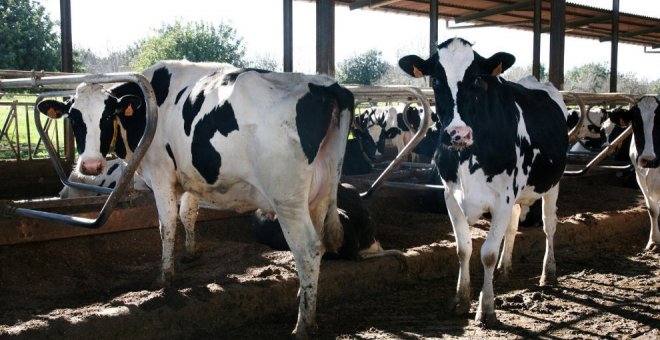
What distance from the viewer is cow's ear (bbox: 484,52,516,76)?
5055mm

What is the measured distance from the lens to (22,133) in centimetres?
1945

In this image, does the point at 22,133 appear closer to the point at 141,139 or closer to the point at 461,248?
the point at 141,139

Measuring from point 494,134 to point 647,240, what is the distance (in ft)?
14.9

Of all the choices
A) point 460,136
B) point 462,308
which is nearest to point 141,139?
point 460,136

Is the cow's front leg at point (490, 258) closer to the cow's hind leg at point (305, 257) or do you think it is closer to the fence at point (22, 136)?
the cow's hind leg at point (305, 257)

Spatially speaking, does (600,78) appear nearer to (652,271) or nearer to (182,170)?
(652,271)

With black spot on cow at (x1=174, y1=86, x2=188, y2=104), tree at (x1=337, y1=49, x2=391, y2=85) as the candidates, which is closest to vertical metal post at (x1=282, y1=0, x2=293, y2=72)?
black spot on cow at (x1=174, y1=86, x2=188, y2=104)

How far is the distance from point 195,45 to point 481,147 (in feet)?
80.5

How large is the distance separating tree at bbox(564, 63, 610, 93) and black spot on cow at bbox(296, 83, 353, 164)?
4293 cm

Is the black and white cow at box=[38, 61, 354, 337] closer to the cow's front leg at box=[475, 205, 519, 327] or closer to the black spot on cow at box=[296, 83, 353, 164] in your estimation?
the black spot on cow at box=[296, 83, 353, 164]

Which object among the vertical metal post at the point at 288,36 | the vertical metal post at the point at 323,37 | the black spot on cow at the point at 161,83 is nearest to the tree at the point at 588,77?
the vertical metal post at the point at 323,37

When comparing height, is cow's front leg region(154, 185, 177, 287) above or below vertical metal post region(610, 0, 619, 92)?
below

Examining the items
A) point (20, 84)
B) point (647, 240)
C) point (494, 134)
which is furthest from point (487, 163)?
point (647, 240)

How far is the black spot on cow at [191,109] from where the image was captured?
4.94 metres
